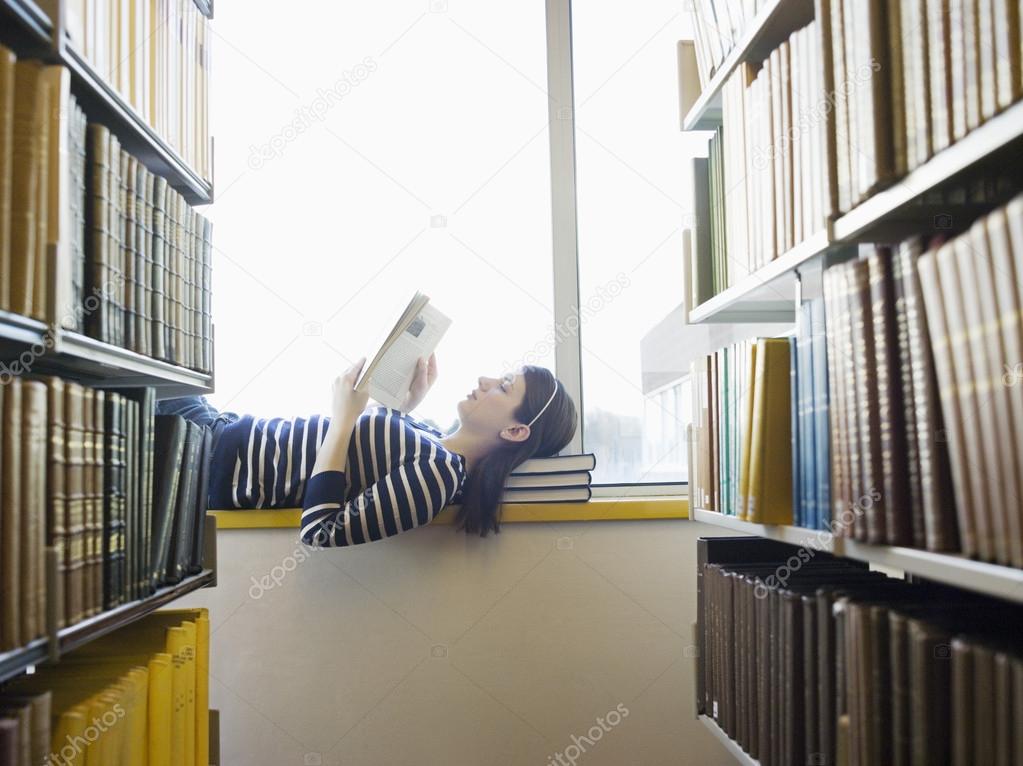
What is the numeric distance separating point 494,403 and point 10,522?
4.24ft

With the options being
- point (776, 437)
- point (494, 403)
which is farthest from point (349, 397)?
point (776, 437)

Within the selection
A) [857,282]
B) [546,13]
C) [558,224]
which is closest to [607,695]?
[558,224]

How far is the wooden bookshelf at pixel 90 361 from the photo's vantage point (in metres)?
0.95

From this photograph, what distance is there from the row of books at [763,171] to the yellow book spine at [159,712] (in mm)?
1059

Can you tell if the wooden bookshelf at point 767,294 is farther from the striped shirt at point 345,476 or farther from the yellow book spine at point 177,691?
the yellow book spine at point 177,691

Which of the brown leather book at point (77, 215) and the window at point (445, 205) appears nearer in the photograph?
the brown leather book at point (77, 215)

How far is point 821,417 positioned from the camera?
3.45 feet

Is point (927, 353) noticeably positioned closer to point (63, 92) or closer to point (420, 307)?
point (63, 92)

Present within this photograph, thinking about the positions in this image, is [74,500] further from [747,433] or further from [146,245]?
[747,433]

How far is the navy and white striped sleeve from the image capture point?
5.91 ft

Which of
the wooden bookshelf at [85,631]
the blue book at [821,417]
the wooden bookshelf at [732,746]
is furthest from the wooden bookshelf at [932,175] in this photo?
the wooden bookshelf at [85,631]

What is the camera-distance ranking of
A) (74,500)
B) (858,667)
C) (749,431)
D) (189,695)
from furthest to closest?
(189,695) < (749,431) < (74,500) < (858,667)

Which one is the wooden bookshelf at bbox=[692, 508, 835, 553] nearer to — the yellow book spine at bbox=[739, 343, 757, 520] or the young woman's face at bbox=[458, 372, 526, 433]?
the yellow book spine at bbox=[739, 343, 757, 520]

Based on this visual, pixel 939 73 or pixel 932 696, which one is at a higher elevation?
pixel 939 73
